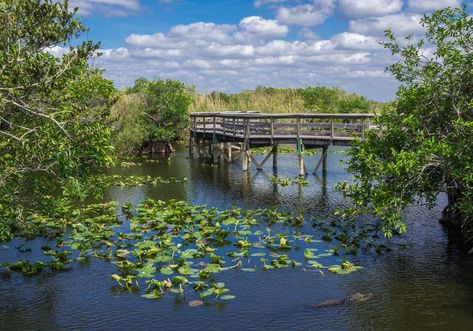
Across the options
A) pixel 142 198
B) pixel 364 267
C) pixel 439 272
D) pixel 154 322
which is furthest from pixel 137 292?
pixel 142 198

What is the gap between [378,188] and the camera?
50.8 feet

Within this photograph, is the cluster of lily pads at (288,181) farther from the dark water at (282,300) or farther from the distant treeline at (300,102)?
the distant treeline at (300,102)

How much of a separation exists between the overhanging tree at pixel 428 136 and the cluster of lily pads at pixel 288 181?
42.6ft

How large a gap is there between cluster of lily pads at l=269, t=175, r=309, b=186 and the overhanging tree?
1298 centimetres

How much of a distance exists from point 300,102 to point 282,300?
44.8 metres

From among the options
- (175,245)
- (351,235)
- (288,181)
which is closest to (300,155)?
(288,181)

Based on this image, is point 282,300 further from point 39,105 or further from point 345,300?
point 39,105

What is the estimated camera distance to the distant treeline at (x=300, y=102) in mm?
56341

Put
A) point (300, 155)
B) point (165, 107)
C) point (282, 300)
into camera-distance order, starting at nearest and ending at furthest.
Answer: point (282, 300)
point (300, 155)
point (165, 107)

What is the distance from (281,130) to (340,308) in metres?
21.3

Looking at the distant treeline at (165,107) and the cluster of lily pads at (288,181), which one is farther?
the distant treeline at (165,107)

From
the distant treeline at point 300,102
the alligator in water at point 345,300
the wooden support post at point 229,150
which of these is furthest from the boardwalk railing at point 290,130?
the distant treeline at point 300,102

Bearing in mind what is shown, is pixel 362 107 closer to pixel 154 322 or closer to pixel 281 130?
pixel 281 130

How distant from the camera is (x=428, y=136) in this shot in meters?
16.5
